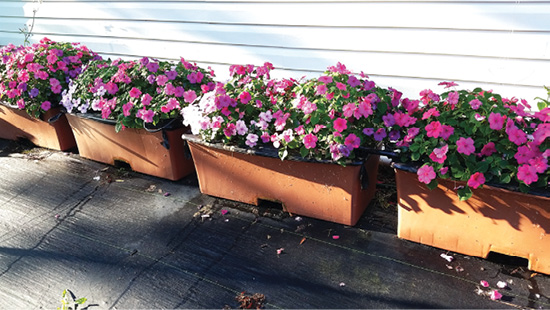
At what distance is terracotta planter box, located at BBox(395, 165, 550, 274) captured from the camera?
1.99 meters

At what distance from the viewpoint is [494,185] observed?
1985 millimetres

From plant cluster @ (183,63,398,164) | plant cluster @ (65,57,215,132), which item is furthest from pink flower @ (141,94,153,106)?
plant cluster @ (183,63,398,164)

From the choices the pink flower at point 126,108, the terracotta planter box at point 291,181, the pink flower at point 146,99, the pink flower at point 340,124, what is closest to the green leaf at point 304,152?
the terracotta planter box at point 291,181

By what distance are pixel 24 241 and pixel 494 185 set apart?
2780 mm

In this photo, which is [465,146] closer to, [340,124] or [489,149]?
[489,149]

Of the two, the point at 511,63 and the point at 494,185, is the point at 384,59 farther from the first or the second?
the point at 494,185

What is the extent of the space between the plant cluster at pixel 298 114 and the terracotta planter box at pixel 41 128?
5.73ft

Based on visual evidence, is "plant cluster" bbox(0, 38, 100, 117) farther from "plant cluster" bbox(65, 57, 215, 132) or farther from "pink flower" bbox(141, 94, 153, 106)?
"pink flower" bbox(141, 94, 153, 106)

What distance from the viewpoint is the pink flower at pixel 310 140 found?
2299 millimetres

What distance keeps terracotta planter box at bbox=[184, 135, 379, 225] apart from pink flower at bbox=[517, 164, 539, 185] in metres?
0.77

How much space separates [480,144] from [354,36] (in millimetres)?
1375

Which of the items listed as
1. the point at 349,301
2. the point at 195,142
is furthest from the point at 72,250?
the point at 349,301

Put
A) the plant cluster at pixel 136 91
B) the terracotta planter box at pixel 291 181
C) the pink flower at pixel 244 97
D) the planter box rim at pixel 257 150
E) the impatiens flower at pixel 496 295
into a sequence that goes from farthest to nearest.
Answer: the plant cluster at pixel 136 91, the pink flower at pixel 244 97, the terracotta planter box at pixel 291 181, the planter box rim at pixel 257 150, the impatiens flower at pixel 496 295

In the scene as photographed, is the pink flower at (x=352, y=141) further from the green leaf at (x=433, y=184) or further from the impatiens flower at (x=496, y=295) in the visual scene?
the impatiens flower at (x=496, y=295)
